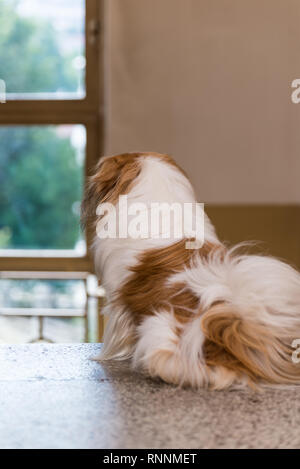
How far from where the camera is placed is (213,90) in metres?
3.95

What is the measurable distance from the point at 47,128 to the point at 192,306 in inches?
123

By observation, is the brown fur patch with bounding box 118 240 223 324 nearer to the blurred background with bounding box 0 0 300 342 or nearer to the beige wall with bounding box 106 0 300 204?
the blurred background with bounding box 0 0 300 342

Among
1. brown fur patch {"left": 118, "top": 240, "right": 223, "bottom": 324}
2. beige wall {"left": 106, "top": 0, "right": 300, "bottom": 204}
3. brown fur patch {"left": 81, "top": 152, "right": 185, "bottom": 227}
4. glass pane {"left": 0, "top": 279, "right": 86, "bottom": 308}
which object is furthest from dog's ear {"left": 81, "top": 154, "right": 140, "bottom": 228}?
glass pane {"left": 0, "top": 279, "right": 86, "bottom": 308}

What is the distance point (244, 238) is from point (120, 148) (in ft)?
3.10

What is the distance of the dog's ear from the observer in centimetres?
160

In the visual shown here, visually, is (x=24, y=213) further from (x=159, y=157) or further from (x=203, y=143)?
(x=159, y=157)

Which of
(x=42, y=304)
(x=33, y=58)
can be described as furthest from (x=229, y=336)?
(x=33, y=58)

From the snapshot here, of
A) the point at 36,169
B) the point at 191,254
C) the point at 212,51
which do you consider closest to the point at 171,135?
the point at 212,51

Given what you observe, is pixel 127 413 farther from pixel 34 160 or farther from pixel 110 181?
pixel 34 160

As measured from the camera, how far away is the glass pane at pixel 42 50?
4164mm

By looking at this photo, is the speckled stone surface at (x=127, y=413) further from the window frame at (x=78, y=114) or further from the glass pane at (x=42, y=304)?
the window frame at (x=78, y=114)

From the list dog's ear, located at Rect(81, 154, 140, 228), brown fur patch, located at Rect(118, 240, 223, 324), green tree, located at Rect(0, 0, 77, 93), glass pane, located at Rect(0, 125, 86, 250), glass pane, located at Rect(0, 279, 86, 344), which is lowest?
glass pane, located at Rect(0, 279, 86, 344)

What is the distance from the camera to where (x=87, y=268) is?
4211 millimetres

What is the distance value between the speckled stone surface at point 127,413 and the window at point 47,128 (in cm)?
291
